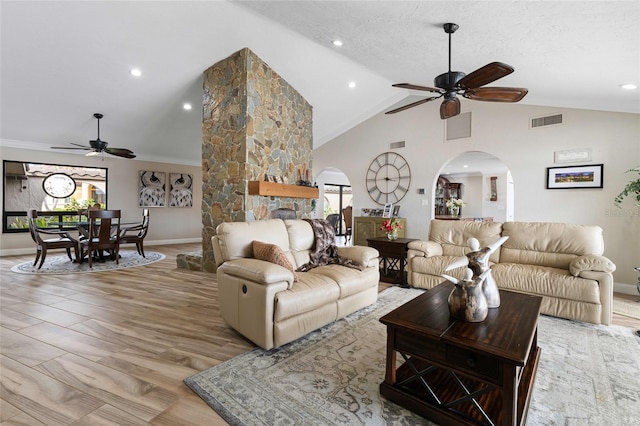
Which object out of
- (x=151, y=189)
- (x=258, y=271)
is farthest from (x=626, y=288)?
(x=151, y=189)

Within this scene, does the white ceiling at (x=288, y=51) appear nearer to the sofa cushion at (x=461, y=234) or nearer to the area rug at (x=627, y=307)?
the sofa cushion at (x=461, y=234)

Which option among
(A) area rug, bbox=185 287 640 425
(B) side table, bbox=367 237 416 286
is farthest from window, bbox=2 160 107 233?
(A) area rug, bbox=185 287 640 425

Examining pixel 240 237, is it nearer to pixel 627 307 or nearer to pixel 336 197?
pixel 627 307

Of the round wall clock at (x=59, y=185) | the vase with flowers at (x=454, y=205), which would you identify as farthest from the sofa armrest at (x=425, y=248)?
the round wall clock at (x=59, y=185)

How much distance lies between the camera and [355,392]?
1.94 m

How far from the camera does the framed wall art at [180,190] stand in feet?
29.1

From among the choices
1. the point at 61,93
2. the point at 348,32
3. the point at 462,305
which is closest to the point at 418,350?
the point at 462,305

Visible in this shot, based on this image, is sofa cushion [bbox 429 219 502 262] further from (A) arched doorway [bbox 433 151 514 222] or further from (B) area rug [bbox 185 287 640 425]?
(A) arched doorway [bbox 433 151 514 222]

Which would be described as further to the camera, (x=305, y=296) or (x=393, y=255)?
(x=393, y=255)

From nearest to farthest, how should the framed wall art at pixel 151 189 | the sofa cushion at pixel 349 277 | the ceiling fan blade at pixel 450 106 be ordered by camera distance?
the sofa cushion at pixel 349 277 → the ceiling fan blade at pixel 450 106 → the framed wall art at pixel 151 189

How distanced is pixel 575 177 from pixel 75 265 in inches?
340

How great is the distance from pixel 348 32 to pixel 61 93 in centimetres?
492

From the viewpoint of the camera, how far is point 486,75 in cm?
264

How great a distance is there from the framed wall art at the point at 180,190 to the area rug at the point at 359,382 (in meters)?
7.52
